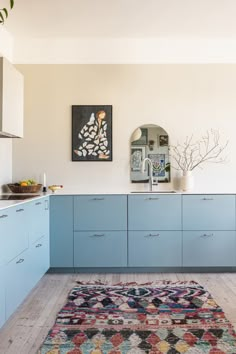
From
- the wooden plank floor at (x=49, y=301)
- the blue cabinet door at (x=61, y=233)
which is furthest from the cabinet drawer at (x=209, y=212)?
the blue cabinet door at (x=61, y=233)

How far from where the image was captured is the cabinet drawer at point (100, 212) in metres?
3.62

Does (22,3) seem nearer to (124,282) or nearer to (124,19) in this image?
(124,19)

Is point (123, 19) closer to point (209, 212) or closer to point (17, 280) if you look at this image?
point (209, 212)

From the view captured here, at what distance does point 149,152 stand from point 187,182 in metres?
0.57

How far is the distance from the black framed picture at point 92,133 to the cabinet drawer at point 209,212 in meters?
1.12

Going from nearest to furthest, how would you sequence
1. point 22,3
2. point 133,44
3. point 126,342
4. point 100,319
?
point 126,342 → point 100,319 → point 22,3 → point 133,44

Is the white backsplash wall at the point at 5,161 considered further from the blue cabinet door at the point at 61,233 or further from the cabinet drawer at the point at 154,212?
the cabinet drawer at the point at 154,212

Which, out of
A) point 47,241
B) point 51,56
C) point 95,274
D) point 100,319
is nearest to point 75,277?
point 95,274

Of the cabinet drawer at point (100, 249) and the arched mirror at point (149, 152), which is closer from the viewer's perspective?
the cabinet drawer at point (100, 249)

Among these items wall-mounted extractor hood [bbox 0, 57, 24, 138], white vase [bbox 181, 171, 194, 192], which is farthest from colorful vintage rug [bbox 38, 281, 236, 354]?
wall-mounted extractor hood [bbox 0, 57, 24, 138]

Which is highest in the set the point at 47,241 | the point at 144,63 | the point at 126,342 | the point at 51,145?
the point at 144,63

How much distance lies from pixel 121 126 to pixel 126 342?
2.51 meters

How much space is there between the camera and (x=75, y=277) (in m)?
3.57

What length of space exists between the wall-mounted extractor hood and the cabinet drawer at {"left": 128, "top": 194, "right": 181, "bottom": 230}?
139 centimetres
